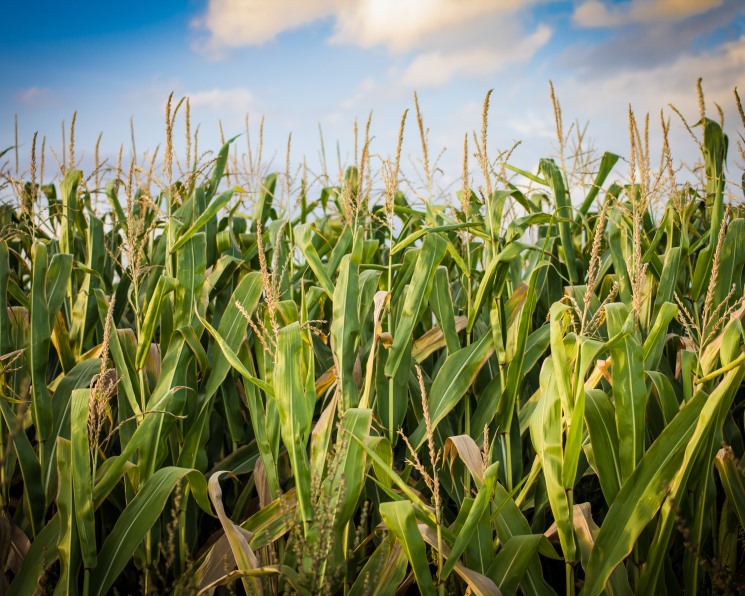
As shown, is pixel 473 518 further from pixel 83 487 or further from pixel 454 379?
pixel 83 487

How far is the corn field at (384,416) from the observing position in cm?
179

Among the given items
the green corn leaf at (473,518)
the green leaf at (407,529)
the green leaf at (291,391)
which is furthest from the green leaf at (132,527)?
the green corn leaf at (473,518)

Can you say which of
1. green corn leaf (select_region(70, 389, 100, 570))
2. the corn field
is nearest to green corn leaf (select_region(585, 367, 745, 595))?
the corn field

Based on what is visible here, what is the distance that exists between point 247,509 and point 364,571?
0.77 metres

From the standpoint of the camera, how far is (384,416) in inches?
90.3

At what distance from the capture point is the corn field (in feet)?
5.89

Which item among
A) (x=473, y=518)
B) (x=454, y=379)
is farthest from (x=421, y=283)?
(x=473, y=518)

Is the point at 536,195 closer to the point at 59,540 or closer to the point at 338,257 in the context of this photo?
the point at 338,257

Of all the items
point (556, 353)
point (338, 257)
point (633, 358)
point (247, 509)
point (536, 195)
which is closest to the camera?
point (556, 353)

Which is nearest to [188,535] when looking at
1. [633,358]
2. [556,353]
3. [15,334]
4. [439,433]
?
[439,433]

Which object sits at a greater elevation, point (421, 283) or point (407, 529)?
point (421, 283)

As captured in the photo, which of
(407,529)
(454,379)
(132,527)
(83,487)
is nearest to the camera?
(407,529)

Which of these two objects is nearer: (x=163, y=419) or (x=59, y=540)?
(x=59, y=540)

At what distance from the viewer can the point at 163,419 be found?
218 cm
